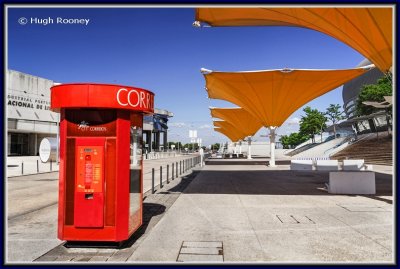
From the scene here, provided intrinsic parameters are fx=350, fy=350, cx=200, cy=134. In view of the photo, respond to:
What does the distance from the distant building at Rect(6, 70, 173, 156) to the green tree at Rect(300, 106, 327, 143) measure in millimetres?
46661

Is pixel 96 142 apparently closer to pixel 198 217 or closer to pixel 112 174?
→ pixel 112 174

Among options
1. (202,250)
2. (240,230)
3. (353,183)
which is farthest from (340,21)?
(202,250)

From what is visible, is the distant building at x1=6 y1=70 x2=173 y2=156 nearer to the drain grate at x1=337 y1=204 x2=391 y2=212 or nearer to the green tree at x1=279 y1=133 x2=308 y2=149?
the drain grate at x1=337 y1=204 x2=391 y2=212

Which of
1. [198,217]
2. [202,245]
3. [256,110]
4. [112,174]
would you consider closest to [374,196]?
[198,217]

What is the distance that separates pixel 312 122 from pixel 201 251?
8222cm

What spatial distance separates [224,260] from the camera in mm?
5602

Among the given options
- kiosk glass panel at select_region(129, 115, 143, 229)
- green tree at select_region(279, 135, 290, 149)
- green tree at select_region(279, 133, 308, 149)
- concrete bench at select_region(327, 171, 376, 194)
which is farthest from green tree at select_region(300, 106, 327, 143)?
kiosk glass panel at select_region(129, 115, 143, 229)

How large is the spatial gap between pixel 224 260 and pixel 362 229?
3793 mm

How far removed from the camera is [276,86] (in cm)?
3077

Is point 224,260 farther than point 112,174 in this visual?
No

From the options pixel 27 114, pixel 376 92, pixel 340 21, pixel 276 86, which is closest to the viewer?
pixel 340 21

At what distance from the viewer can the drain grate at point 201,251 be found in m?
5.68

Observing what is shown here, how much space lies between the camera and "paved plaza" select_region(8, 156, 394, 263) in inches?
230

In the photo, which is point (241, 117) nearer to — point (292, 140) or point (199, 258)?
point (199, 258)
